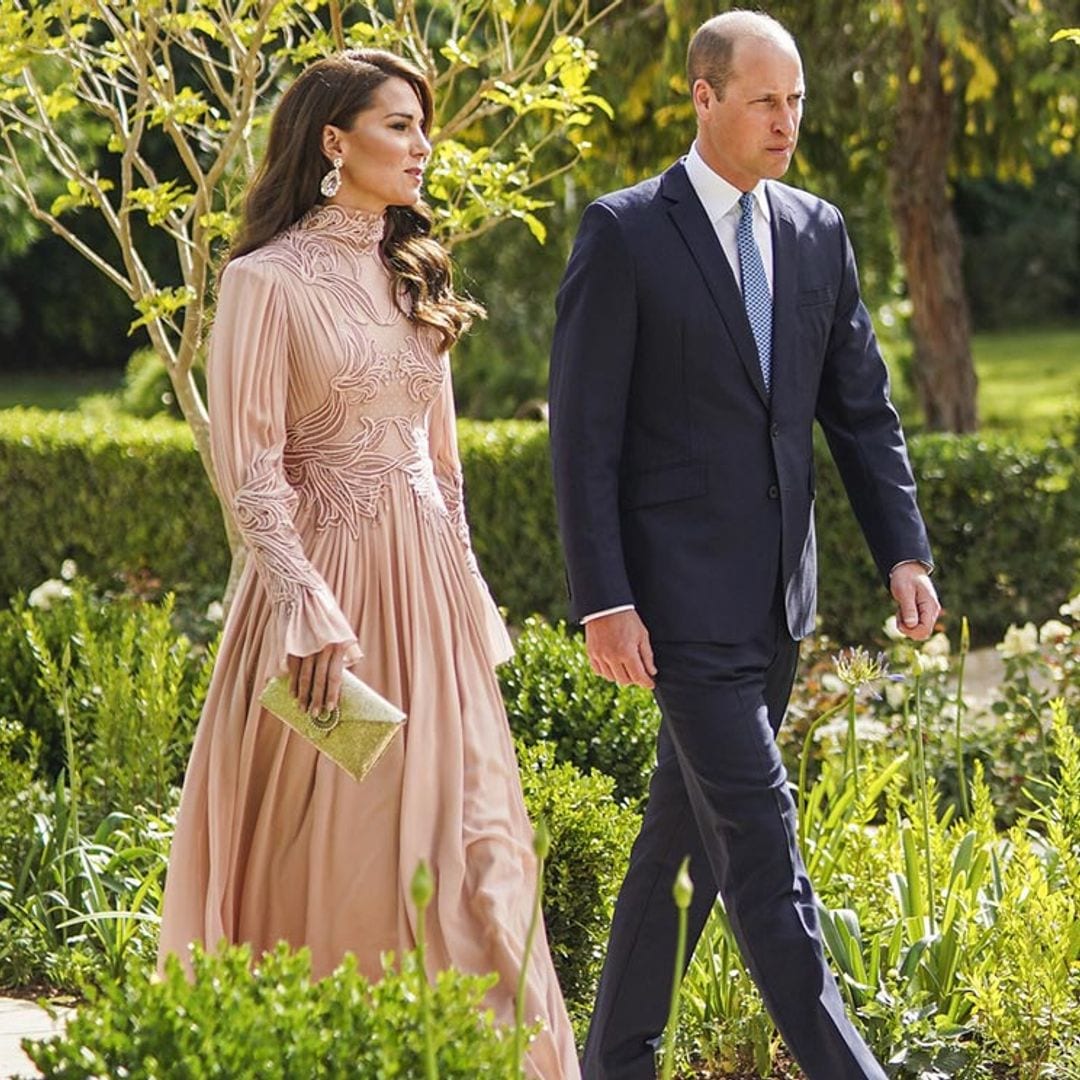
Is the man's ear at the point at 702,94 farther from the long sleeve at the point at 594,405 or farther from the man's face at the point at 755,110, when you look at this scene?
the long sleeve at the point at 594,405

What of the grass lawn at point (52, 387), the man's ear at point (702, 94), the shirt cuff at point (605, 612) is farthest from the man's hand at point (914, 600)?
the grass lawn at point (52, 387)

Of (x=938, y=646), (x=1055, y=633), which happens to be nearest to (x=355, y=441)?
(x=938, y=646)

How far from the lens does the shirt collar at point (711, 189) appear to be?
11.4 ft

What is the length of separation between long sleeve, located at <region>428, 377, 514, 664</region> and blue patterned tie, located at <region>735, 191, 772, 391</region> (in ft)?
1.72

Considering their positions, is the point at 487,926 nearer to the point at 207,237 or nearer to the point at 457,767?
the point at 457,767

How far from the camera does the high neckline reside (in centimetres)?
354

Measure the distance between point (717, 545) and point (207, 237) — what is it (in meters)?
2.07

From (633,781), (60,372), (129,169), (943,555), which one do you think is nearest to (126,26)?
(129,169)

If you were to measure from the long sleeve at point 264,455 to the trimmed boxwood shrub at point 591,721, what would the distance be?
171 cm

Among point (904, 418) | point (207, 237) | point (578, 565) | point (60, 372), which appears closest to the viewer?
point (578, 565)

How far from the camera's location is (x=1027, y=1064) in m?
3.65

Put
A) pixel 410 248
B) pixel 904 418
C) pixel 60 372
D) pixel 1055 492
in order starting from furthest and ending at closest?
pixel 60 372, pixel 904 418, pixel 1055 492, pixel 410 248

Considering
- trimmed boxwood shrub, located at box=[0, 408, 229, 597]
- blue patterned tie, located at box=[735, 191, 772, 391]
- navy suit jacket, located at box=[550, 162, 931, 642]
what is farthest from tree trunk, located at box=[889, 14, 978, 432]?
navy suit jacket, located at box=[550, 162, 931, 642]

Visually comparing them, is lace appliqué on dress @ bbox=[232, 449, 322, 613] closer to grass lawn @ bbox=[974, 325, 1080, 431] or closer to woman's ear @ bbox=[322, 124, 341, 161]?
woman's ear @ bbox=[322, 124, 341, 161]
